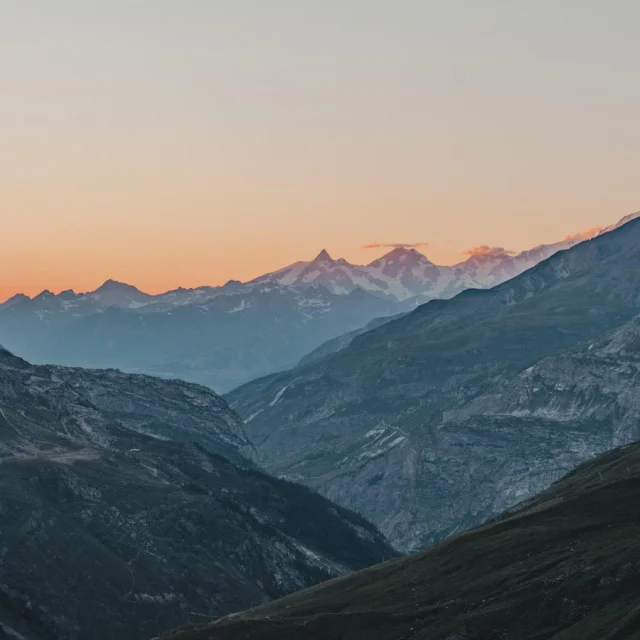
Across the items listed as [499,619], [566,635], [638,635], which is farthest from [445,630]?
[638,635]

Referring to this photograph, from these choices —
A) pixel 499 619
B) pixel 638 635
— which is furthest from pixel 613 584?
pixel 638 635

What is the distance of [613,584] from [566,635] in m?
20.2

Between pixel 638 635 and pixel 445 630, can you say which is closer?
pixel 638 635

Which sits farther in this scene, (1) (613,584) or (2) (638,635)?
(1) (613,584)

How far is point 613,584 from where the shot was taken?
192500 millimetres

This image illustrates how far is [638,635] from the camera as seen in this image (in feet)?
521

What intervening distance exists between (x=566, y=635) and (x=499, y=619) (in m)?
18.9

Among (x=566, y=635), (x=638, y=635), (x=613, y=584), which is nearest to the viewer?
(x=638, y=635)

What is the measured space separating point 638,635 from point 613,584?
112 feet

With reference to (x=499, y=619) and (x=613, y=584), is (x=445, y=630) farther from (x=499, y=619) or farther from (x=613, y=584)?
(x=613, y=584)

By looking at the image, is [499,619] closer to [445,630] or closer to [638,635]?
[445,630]

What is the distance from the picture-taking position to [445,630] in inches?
7682

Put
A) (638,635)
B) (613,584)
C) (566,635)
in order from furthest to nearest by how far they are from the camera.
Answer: (613,584), (566,635), (638,635)

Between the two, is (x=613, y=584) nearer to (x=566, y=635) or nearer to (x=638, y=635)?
(x=566, y=635)
